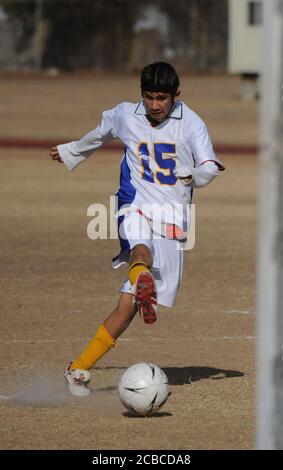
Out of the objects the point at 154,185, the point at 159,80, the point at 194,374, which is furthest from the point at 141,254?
the point at 194,374

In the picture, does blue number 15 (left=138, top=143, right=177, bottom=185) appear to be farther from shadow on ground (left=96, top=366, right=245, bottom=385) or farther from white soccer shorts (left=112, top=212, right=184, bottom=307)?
shadow on ground (left=96, top=366, right=245, bottom=385)

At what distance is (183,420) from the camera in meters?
7.43

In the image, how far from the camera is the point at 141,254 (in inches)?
313

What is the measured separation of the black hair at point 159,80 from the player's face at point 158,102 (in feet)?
0.14

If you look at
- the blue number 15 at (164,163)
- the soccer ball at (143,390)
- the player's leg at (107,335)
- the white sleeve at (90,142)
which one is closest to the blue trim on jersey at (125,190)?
the blue number 15 at (164,163)

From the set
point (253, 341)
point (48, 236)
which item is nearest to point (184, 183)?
point (253, 341)

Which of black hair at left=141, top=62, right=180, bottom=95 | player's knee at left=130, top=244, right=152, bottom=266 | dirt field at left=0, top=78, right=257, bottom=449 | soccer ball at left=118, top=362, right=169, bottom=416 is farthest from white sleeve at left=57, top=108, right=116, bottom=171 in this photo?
soccer ball at left=118, top=362, right=169, bottom=416

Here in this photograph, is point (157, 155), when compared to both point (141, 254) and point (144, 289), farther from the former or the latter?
point (144, 289)

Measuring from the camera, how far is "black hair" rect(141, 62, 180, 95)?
7930mm

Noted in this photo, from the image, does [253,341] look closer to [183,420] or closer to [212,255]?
[183,420]

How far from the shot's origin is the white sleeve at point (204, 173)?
7879mm

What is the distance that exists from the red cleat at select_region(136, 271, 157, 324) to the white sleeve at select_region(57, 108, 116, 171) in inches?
47.7

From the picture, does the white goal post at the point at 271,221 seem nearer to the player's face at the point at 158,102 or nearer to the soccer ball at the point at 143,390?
the soccer ball at the point at 143,390

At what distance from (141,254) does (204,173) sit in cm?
65
